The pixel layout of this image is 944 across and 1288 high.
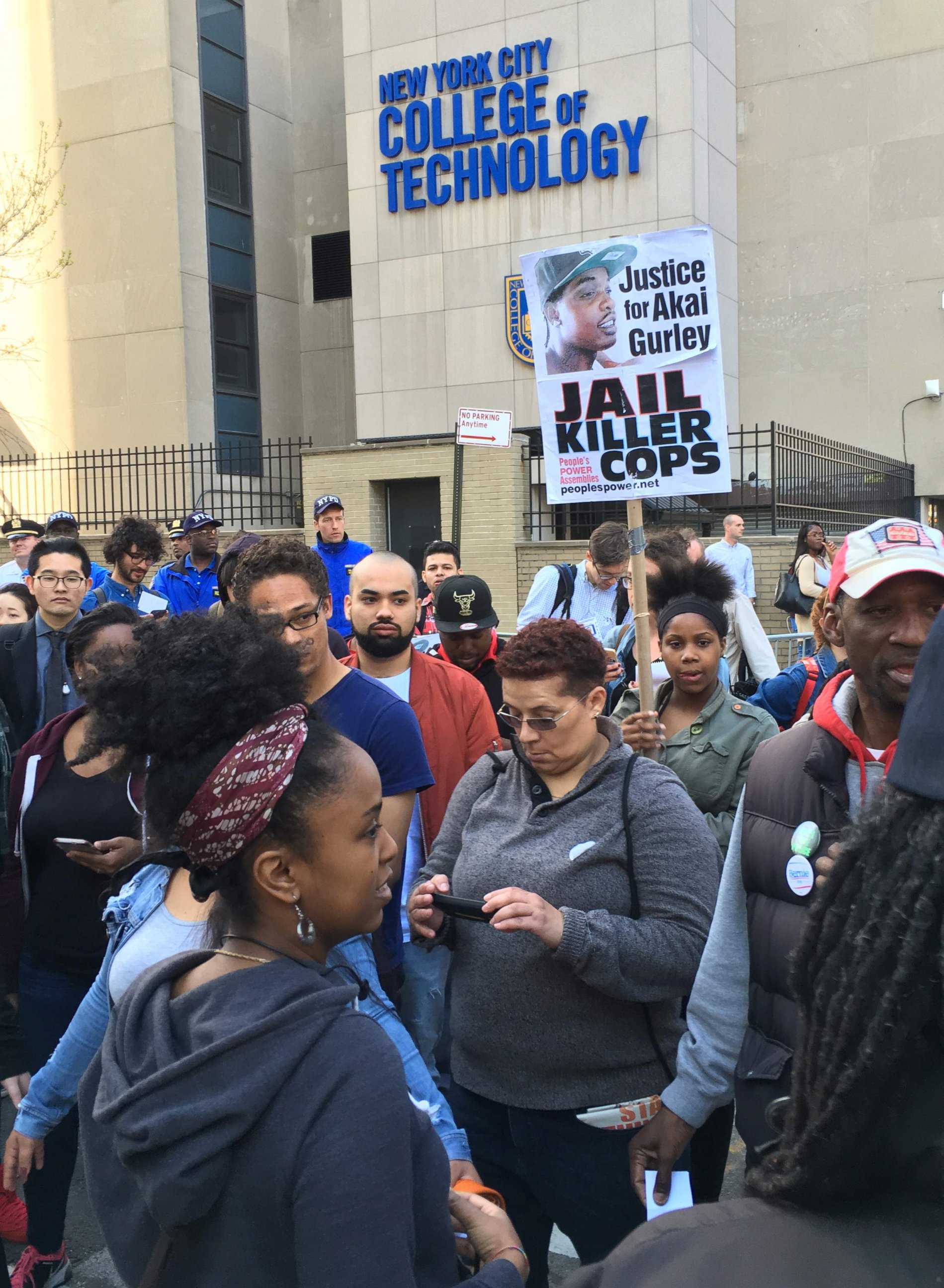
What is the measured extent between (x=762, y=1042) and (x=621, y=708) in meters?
2.46

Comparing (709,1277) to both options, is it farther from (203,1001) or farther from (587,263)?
(587,263)

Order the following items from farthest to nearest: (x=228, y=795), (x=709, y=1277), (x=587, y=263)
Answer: (x=587, y=263)
(x=228, y=795)
(x=709, y=1277)

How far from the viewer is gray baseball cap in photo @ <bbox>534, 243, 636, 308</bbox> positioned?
4.26 m

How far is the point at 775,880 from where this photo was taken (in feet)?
7.44

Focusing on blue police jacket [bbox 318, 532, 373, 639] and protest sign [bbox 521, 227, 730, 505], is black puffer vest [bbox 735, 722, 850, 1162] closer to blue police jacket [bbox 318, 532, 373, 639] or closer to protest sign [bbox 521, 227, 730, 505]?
protest sign [bbox 521, 227, 730, 505]

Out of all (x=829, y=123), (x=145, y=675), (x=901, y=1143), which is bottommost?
(x=901, y=1143)

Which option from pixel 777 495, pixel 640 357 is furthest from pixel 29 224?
pixel 640 357

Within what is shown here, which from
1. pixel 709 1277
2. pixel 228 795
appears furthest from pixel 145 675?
pixel 709 1277

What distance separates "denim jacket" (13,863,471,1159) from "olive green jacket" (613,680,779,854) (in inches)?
66.7

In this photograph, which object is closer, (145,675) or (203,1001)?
(203,1001)

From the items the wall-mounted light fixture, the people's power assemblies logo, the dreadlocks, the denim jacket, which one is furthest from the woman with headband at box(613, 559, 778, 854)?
the wall-mounted light fixture

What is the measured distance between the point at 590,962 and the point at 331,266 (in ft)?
72.0

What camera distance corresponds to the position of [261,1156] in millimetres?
1447

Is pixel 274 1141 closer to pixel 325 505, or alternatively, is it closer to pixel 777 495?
pixel 325 505
